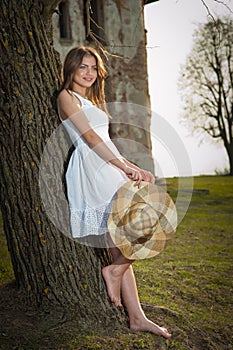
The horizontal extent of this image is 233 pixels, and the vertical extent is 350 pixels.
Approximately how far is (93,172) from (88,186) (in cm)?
10

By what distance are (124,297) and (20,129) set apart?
1336mm

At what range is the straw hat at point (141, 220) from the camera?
10.6 feet

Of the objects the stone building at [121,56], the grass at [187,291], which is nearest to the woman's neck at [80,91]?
the grass at [187,291]

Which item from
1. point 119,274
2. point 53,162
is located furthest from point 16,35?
point 119,274

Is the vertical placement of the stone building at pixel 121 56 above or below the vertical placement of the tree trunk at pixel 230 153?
above

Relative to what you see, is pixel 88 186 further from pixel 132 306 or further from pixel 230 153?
pixel 230 153

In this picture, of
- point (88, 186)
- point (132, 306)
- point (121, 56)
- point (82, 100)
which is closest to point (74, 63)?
point (82, 100)

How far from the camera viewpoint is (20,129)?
326 centimetres

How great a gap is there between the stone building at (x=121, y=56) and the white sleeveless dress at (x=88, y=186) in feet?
24.8

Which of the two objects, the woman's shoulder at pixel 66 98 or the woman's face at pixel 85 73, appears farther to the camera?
the woman's face at pixel 85 73

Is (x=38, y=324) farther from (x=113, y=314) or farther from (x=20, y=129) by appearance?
(x=20, y=129)

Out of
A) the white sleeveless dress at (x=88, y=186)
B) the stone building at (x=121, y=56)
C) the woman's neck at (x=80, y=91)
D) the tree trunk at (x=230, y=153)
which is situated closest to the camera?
the white sleeveless dress at (x=88, y=186)

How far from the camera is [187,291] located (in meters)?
4.84

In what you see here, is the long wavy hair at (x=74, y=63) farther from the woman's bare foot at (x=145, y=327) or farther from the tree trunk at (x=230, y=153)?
the tree trunk at (x=230, y=153)
